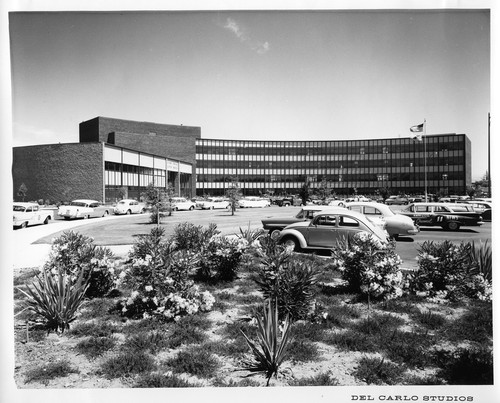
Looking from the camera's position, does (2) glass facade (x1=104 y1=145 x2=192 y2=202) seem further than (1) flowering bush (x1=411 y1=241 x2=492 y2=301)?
Yes

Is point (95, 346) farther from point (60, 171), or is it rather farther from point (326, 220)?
point (60, 171)

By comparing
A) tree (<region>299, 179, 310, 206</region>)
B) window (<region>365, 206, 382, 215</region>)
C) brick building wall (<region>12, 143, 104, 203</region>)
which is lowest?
window (<region>365, 206, 382, 215</region>)

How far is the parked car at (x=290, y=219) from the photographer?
6797 millimetres

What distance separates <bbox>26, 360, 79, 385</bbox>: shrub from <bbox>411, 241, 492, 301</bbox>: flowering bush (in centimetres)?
432

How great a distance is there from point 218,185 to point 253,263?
Result: 13.5m

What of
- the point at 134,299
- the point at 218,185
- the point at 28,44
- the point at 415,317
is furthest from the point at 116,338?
the point at 218,185

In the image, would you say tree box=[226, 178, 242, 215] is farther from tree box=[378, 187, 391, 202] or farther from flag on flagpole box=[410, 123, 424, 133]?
flag on flagpole box=[410, 123, 424, 133]

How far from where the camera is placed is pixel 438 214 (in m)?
7.65

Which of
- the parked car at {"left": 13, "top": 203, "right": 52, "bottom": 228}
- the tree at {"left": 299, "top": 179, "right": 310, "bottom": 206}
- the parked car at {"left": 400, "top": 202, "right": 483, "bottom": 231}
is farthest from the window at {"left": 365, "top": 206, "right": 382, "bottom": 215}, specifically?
the parked car at {"left": 13, "top": 203, "right": 52, "bottom": 228}

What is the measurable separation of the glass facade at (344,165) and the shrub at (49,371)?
5634 mm

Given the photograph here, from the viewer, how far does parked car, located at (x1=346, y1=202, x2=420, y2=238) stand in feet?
24.3

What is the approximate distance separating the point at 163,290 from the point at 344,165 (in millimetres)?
10906

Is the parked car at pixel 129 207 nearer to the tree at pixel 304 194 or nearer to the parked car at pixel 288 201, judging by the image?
the parked car at pixel 288 201

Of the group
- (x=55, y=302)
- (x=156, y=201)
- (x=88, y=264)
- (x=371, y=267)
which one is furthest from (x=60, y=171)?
(x=371, y=267)
